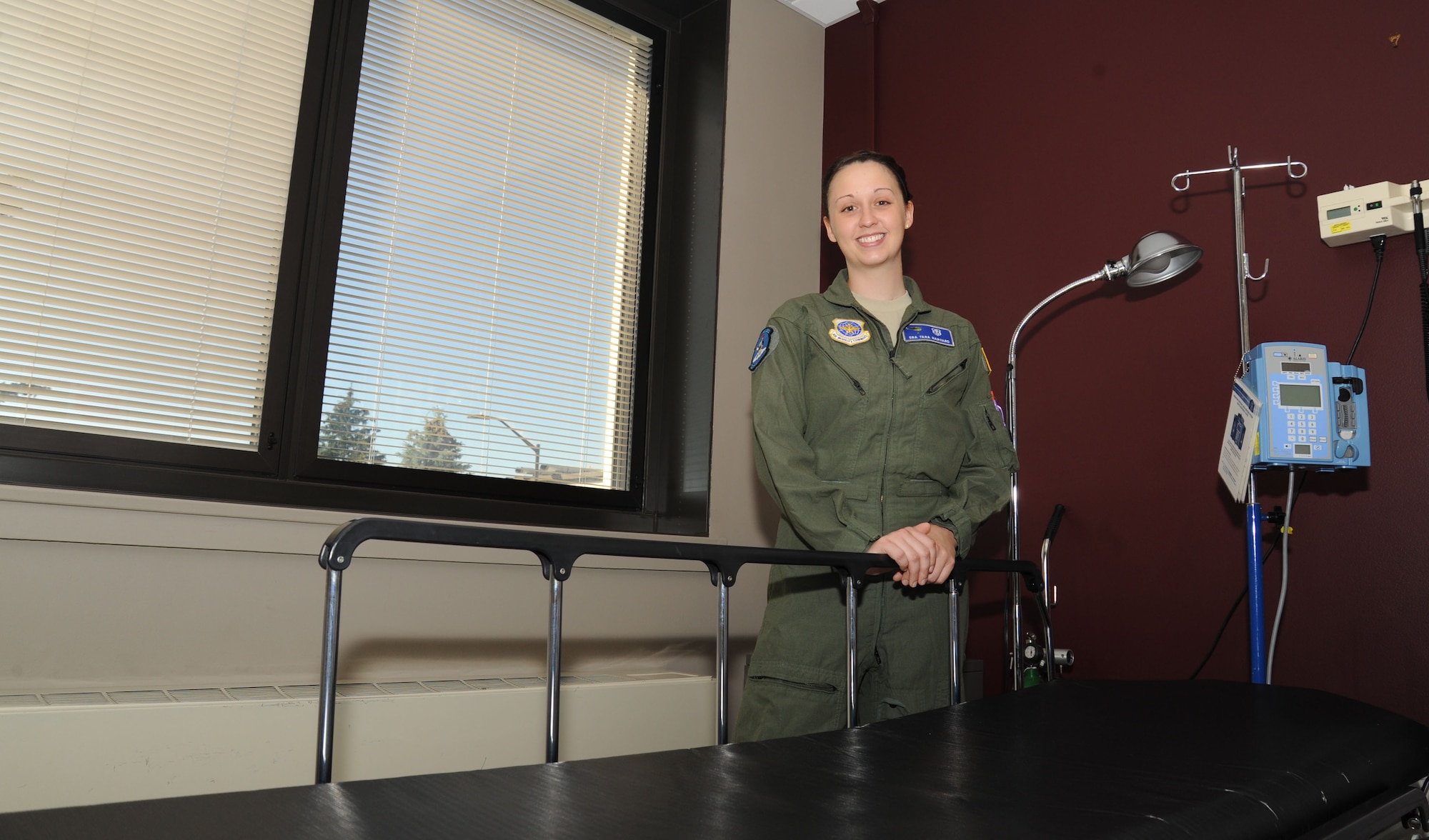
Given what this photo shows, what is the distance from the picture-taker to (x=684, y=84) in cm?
338

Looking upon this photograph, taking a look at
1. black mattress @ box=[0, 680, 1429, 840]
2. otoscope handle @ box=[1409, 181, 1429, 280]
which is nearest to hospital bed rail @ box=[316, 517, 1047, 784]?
black mattress @ box=[0, 680, 1429, 840]

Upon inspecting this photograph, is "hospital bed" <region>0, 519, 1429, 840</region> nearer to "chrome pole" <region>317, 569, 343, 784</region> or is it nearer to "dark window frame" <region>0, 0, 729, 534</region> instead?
"chrome pole" <region>317, 569, 343, 784</region>

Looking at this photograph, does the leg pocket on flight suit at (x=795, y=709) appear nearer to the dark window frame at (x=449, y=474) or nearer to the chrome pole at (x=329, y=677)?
the chrome pole at (x=329, y=677)

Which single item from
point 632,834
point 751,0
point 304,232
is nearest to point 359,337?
point 304,232

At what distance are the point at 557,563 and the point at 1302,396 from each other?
5.89 ft

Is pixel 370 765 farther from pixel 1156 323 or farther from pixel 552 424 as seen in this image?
pixel 1156 323

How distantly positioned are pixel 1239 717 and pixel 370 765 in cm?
161

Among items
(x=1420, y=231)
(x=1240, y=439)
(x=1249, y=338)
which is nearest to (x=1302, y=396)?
(x=1240, y=439)

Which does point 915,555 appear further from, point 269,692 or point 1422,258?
point 1422,258

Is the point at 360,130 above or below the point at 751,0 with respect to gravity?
below

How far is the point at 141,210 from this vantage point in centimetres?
222

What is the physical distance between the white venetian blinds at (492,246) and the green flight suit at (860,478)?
1.22 meters


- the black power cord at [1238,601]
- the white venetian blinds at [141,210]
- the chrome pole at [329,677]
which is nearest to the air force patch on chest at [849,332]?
the chrome pole at [329,677]

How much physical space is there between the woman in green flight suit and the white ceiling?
1792 millimetres
